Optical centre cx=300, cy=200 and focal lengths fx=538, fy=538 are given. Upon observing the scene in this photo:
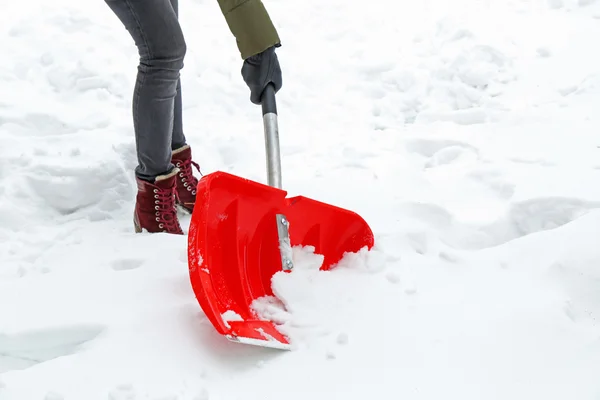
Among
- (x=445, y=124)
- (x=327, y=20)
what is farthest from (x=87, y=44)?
(x=445, y=124)

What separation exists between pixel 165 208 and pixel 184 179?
0.26 m

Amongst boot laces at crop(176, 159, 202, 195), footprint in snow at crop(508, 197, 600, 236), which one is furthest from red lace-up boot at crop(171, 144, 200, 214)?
footprint in snow at crop(508, 197, 600, 236)

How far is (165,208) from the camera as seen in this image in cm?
168

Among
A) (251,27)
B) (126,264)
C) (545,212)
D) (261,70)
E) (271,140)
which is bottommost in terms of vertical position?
(545,212)

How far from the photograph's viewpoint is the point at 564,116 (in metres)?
2.39

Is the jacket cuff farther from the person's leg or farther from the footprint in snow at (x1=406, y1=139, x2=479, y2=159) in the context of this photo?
the footprint in snow at (x1=406, y1=139, x2=479, y2=159)

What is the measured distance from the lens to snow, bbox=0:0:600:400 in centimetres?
106

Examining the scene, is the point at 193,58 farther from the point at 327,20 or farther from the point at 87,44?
the point at 327,20

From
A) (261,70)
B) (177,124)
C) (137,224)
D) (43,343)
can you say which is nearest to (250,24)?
(261,70)

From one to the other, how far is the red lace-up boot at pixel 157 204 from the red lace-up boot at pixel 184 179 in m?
0.22

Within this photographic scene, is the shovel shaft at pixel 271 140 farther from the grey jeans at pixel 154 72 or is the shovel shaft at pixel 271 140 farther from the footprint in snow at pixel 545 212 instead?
the footprint in snow at pixel 545 212

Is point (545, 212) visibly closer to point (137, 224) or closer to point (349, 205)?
point (349, 205)

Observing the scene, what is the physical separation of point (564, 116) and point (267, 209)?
66.7 inches

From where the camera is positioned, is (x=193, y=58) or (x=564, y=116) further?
(x=193, y=58)
